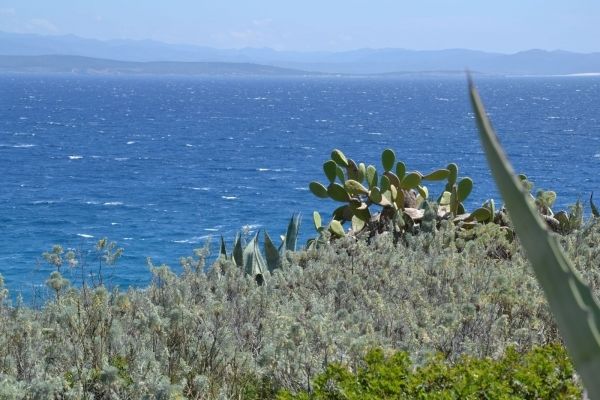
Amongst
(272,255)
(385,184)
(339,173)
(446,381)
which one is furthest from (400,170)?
(446,381)

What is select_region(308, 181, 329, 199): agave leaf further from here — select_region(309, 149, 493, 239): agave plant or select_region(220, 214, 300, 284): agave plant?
select_region(220, 214, 300, 284): agave plant

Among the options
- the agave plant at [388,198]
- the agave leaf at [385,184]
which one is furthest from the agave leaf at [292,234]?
the agave leaf at [385,184]

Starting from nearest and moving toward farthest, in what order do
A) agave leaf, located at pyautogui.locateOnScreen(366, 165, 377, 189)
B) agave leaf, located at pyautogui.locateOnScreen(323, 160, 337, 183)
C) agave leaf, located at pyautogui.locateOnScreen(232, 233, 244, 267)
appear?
1. agave leaf, located at pyautogui.locateOnScreen(232, 233, 244, 267)
2. agave leaf, located at pyautogui.locateOnScreen(366, 165, 377, 189)
3. agave leaf, located at pyautogui.locateOnScreen(323, 160, 337, 183)

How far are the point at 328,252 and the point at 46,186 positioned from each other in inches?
1316

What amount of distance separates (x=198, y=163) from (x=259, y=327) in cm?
4426

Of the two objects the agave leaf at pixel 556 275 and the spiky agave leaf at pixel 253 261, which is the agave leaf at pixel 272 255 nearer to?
the spiky agave leaf at pixel 253 261

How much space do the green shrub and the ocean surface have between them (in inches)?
90.8

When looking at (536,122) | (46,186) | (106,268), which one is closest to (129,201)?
(46,186)

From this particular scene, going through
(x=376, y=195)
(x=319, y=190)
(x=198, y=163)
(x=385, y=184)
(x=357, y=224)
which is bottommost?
(x=198, y=163)

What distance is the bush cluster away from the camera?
4133 millimetres

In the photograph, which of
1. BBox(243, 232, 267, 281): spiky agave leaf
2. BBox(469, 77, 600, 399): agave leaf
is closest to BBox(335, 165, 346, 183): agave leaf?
BBox(243, 232, 267, 281): spiky agave leaf

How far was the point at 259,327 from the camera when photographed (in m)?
5.16

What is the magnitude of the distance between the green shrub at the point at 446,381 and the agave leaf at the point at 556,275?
2.37 metres

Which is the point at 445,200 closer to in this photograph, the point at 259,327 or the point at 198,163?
the point at 259,327
